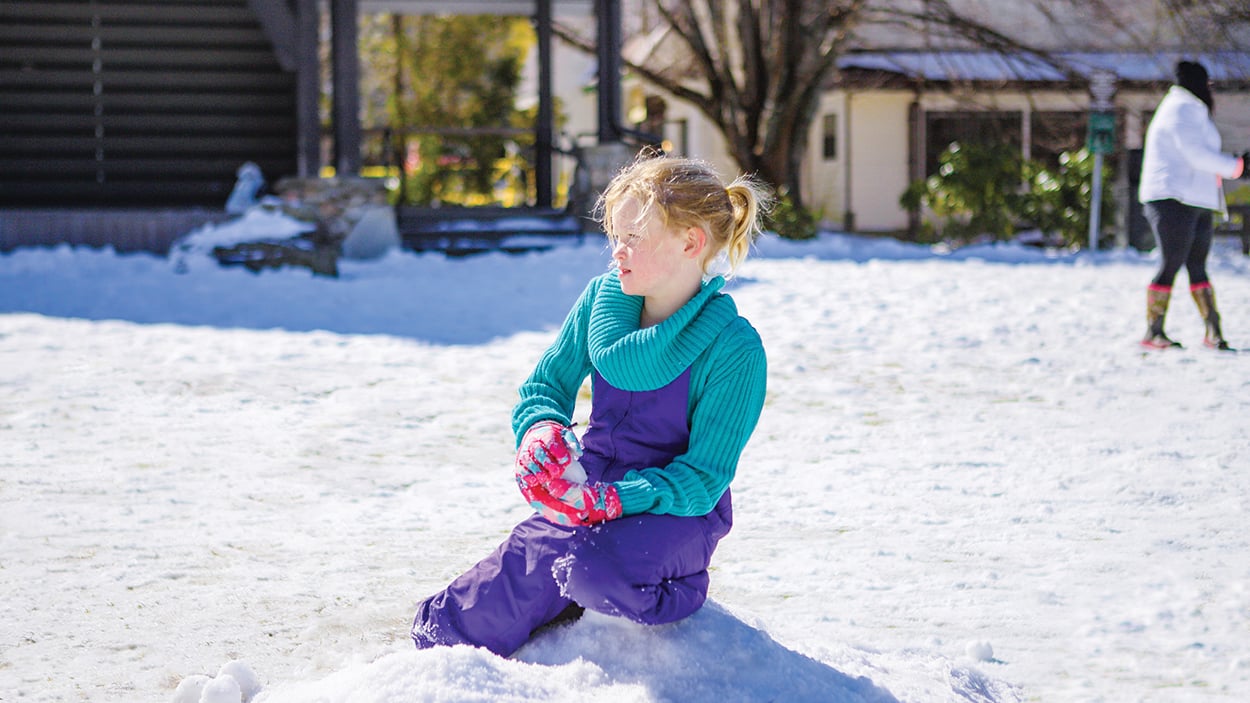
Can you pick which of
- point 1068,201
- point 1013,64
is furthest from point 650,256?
point 1013,64

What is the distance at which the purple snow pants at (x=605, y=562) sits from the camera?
103 inches

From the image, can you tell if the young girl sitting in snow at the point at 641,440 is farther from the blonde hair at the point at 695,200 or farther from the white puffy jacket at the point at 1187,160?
the white puffy jacket at the point at 1187,160

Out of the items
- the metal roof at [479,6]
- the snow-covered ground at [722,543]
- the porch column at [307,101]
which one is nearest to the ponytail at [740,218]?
the snow-covered ground at [722,543]

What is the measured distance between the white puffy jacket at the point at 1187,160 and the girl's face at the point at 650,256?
5.59 m

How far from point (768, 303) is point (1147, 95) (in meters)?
14.0

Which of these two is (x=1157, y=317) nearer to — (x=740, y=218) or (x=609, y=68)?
(x=740, y=218)

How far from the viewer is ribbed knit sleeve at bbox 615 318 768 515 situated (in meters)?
2.63

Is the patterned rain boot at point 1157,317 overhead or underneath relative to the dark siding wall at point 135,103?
underneath

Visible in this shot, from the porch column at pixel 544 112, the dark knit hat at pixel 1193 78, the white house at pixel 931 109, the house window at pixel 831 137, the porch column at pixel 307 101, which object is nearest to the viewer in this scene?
the dark knit hat at pixel 1193 78

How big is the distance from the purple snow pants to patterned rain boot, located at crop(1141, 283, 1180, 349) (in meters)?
5.57

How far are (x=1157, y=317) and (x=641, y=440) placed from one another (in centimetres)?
586

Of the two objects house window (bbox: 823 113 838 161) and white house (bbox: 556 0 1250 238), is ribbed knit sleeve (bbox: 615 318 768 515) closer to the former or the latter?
white house (bbox: 556 0 1250 238)

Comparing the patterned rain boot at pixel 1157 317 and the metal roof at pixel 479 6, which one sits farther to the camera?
the metal roof at pixel 479 6

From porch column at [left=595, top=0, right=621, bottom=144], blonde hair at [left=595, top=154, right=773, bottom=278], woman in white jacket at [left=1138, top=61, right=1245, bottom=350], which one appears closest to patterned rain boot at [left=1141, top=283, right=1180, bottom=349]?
woman in white jacket at [left=1138, top=61, right=1245, bottom=350]
